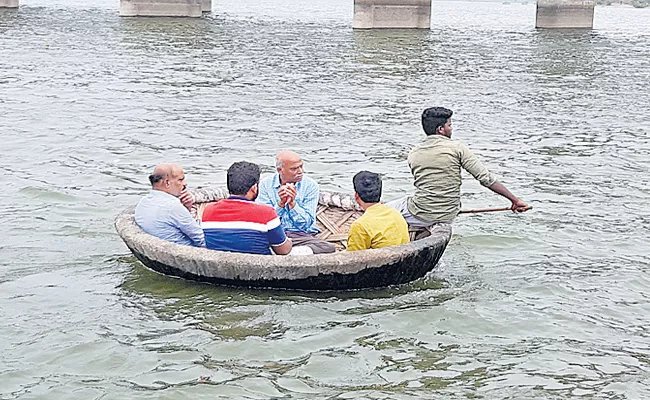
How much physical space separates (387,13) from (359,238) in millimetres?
45362

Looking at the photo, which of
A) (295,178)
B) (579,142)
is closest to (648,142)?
(579,142)

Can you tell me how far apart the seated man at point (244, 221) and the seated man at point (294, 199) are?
26.5 inches

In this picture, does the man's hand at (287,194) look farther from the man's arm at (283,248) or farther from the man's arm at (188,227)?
the man's arm at (188,227)

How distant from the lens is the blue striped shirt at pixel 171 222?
8.86 metres

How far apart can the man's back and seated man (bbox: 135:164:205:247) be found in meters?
0.34

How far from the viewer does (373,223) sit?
8.73 m

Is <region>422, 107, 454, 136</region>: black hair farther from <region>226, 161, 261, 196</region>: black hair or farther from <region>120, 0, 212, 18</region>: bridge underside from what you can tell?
<region>120, 0, 212, 18</region>: bridge underside

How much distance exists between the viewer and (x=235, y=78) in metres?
29.5

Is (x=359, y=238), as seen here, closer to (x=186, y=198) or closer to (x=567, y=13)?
(x=186, y=198)

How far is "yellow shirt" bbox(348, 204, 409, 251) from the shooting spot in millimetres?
8703

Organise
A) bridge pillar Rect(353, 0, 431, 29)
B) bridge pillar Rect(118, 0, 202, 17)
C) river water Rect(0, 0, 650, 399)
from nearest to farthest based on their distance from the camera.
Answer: river water Rect(0, 0, 650, 399), bridge pillar Rect(353, 0, 431, 29), bridge pillar Rect(118, 0, 202, 17)

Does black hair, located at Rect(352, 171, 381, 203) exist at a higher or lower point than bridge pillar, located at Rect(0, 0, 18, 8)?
lower

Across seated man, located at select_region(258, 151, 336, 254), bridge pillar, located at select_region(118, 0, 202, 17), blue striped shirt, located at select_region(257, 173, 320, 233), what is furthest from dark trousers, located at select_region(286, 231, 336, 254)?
bridge pillar, located at select_region(118, 0, 202, 17)

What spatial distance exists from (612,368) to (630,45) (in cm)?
4287
